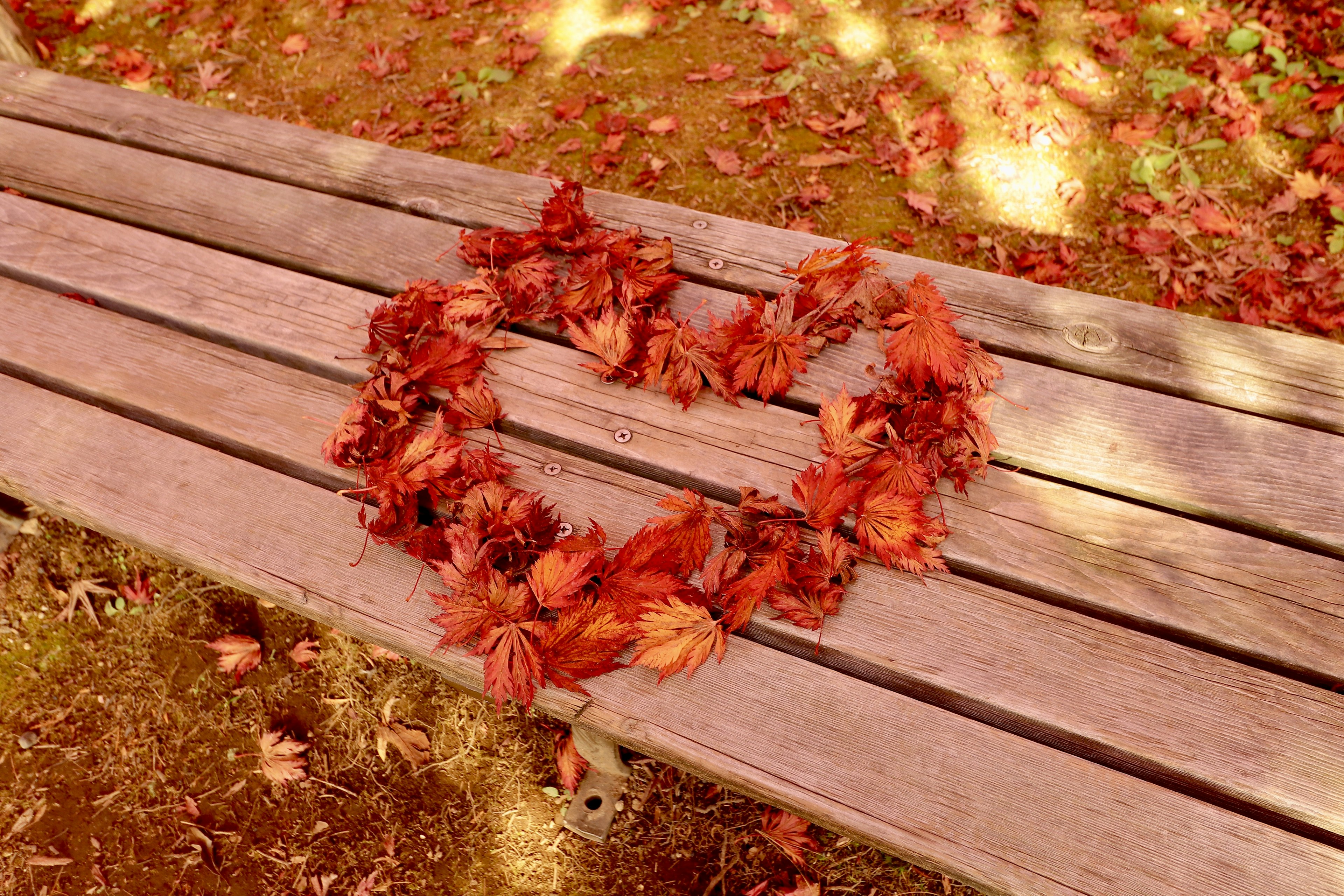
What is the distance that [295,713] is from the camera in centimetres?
218

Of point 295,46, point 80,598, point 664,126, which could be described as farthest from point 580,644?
point 295,46

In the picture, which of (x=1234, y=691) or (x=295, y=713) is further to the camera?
(x=295, y=713)

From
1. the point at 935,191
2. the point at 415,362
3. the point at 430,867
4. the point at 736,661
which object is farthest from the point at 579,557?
the point at 935,191

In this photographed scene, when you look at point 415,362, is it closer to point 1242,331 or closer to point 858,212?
point 1242,331

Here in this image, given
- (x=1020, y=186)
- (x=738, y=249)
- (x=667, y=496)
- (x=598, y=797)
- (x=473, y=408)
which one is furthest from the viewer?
(x=1020, y=186)

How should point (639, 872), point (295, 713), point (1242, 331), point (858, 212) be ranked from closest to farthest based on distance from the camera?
point (1242, 331), point (639, 872), point (295, 713), point (858, 212)

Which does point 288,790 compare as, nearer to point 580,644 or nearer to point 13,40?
point 580,644

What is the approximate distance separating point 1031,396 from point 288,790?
2.20m

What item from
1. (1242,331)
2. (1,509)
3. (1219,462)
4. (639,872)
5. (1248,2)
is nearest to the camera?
(1219,462)

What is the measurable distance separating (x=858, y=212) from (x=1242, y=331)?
164 cm

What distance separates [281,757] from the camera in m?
2.10

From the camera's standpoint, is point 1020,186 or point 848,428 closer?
point 848,428

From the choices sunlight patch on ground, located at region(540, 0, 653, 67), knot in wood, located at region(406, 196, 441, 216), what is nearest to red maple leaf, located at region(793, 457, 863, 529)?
knot in wood, located at region(406, 196, 441, 216)

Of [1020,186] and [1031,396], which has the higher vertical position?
[1031,396]
